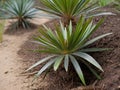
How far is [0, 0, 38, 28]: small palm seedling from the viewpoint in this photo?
9672 millimetres

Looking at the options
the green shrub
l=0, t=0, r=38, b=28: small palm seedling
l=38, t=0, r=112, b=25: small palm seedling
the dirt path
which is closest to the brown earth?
the dirt path

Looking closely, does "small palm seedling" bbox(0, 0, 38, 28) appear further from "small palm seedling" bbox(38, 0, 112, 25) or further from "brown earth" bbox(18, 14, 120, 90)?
"brown earth" bbox(18, 14, 120, 90)

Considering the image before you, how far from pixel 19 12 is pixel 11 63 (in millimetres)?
2975

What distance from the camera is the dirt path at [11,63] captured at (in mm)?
6005

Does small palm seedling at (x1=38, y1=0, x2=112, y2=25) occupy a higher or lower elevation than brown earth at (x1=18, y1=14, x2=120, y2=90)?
higher

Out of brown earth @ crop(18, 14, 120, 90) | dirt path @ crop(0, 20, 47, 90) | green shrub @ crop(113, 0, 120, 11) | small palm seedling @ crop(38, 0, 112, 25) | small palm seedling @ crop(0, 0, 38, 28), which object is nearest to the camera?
brown earth @ crop(18, 14, 120, 90)

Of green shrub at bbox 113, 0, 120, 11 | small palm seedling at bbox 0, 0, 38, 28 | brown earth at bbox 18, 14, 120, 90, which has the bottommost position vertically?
brown earth at bbox 18, 14, 120, 90

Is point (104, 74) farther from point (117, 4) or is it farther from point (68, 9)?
point (117, 4)

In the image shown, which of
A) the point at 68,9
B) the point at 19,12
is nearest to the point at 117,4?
the point at 68,9

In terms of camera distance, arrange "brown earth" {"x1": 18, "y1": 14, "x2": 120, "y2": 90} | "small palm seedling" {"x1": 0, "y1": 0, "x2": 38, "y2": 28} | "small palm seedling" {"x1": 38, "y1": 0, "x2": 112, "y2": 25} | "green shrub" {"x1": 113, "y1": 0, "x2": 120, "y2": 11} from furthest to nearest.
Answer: "small palm seedling" {"x1": 0, "y1": 0, "x2": 38, "y2": 28} < "green shrub" {"x1": 113, "y1": 0, "x2": 120, "y2": 11} < "small palm seedling" {"x1": 38, "y1": 0, "x2": 112, "y2": 25} < "brown earth" {"x1": 18, "y1": 14, "x2": 120, "y2": 90}

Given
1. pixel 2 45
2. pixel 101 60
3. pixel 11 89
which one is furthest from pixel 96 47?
pixel 2 45

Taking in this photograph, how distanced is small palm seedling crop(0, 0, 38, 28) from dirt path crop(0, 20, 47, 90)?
71 centimetres

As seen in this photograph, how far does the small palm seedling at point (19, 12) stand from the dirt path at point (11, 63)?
0.71m

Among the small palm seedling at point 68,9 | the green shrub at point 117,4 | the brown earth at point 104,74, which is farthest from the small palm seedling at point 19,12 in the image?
the brown earth at point 104,74
